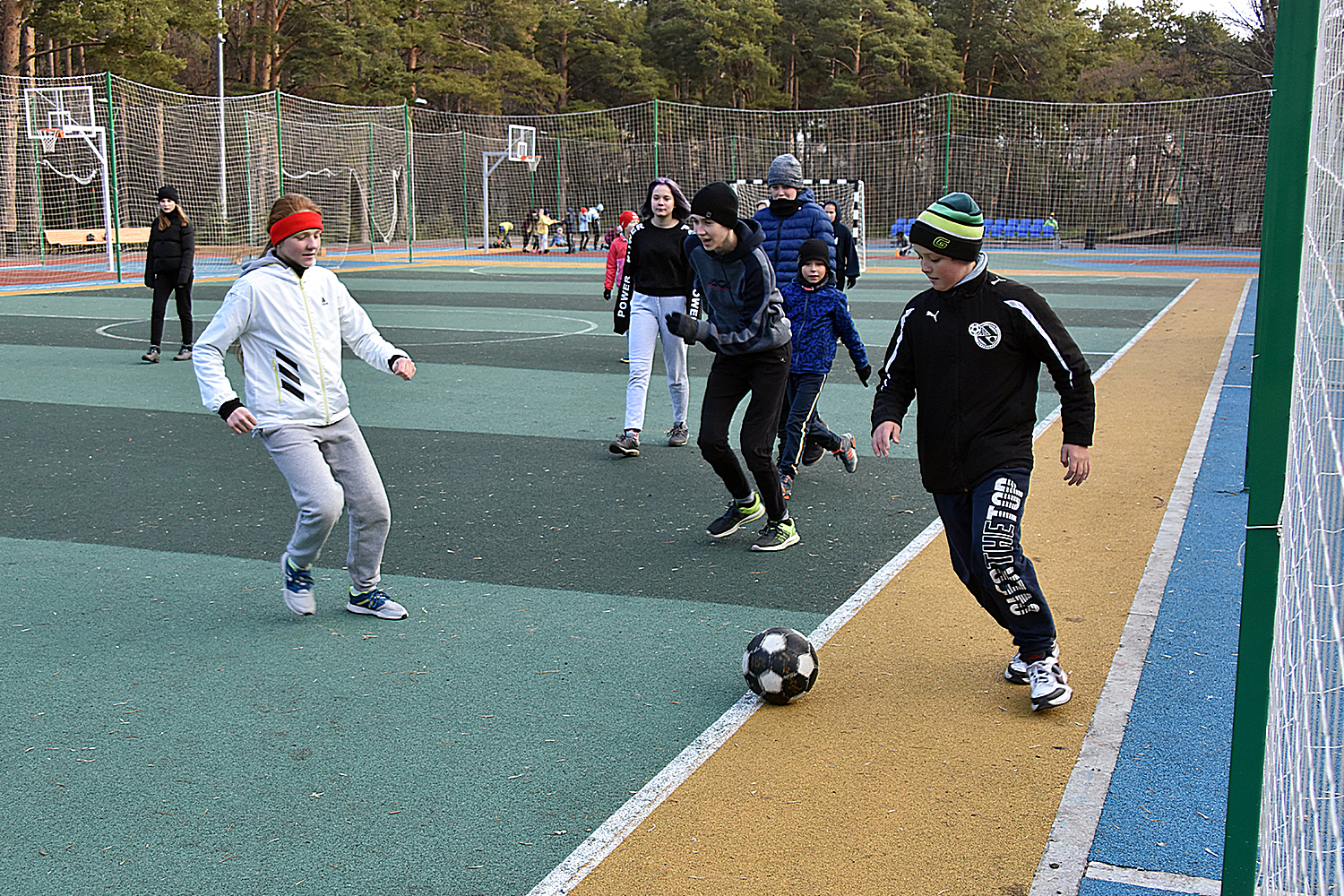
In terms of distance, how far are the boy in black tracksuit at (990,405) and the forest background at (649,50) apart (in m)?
35.7

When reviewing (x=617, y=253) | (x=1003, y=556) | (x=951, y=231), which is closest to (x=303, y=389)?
(x=951, y=231)

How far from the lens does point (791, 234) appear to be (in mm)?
8328

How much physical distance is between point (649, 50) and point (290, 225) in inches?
2449

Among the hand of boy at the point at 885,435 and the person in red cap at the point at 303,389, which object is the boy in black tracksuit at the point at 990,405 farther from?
the person in red cap at the point at 303,389

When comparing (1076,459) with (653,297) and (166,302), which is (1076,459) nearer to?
(653,297)

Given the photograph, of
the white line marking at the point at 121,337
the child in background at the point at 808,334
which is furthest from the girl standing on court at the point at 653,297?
the white line marking at the point at 121,337

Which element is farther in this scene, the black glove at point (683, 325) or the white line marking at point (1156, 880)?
the black glove at point (683, 325)

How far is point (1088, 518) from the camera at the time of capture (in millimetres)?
7258

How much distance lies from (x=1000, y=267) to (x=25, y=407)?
26.3 m

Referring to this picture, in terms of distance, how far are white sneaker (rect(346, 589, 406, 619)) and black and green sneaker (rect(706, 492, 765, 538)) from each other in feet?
6.47

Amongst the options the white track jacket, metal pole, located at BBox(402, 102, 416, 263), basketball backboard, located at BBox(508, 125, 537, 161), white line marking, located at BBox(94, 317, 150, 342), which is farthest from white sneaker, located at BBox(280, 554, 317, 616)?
basketball backboard, located at BBox(508, 125, 537, 161)

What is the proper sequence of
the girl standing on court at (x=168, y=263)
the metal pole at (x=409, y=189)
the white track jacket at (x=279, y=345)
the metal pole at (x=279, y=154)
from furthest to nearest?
the metal pole at (x=409, y=189) → the metal pole at (x=279, y=154) → the girl standing on court at (x=168, y=263) → the white track jacket at (x=279, y=345)

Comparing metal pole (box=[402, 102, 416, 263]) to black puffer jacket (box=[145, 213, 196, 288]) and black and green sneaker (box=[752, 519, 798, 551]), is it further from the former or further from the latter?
black and green sneaker (box=[752, 519, 798, 551])

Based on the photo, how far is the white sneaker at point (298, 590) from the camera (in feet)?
18.5
